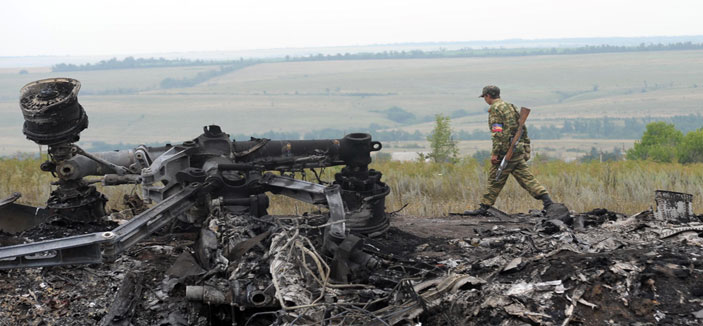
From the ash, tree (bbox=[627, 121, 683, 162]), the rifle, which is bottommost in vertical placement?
tree (bbox=[627, 121, 683, 162])

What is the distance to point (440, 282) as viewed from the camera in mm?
6547

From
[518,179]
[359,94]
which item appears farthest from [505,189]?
[359,94]

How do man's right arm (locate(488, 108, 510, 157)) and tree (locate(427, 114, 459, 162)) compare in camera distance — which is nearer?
man's right arm (locate(488, 108, 510, 157))

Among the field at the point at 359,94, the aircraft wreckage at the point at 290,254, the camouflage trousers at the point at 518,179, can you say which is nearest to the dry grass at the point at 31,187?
the aircraft wreckage at the point at 290,254

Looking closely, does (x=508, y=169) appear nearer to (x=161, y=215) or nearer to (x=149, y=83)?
(x=161, y=215)

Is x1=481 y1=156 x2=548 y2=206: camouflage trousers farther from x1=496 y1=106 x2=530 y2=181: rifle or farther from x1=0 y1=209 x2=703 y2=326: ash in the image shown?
x1=0 y1=209 x2=703 y2=326: ash

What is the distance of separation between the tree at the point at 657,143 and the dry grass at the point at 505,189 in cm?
433

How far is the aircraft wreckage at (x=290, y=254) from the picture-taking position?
611 cm

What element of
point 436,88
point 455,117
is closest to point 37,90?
point 455,117

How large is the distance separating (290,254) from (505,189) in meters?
A: 7.66

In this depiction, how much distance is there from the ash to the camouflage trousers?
2227 mm

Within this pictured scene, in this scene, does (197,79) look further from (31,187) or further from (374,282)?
(374,282)

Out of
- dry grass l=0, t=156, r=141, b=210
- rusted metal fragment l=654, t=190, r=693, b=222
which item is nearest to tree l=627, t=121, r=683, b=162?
rusted metal fragment l=654, t=190, r=693, b=222

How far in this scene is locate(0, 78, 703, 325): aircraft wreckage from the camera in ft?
20.0
